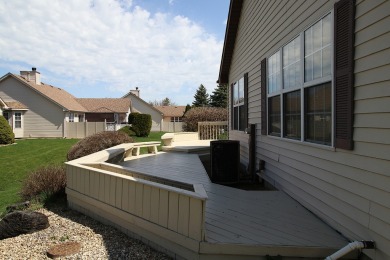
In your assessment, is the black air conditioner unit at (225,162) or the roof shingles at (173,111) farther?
the roof shingles at (173,111)

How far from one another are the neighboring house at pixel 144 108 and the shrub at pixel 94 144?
3226 cm

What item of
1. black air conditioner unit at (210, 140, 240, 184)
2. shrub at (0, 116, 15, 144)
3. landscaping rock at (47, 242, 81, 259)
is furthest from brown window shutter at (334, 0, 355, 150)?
shrub at (0, 116, 15, 144)

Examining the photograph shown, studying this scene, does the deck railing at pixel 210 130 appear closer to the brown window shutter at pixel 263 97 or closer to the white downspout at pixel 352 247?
the brown window shutter at pixel 263 97

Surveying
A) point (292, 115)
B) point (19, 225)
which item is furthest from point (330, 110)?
point (19, 225)

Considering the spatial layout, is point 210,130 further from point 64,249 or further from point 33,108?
point 33,108

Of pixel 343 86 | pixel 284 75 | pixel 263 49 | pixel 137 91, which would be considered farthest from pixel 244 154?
pixel 137 91

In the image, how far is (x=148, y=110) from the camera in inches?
1785

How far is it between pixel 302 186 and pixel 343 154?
4.24 ft

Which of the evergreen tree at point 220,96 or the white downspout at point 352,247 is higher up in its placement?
the evergreen tree at point 220,96

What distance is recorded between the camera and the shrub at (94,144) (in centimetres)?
1013

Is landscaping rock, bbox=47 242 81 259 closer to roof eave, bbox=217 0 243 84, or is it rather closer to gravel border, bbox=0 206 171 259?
gravel border, bbox=0 206 171 259

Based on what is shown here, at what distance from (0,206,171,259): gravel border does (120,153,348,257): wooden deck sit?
0.78 m

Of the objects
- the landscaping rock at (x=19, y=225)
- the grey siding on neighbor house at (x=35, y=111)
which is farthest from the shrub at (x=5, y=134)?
the landscaping rock at (x=19, y=225)

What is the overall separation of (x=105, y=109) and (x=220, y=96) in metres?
17.4
